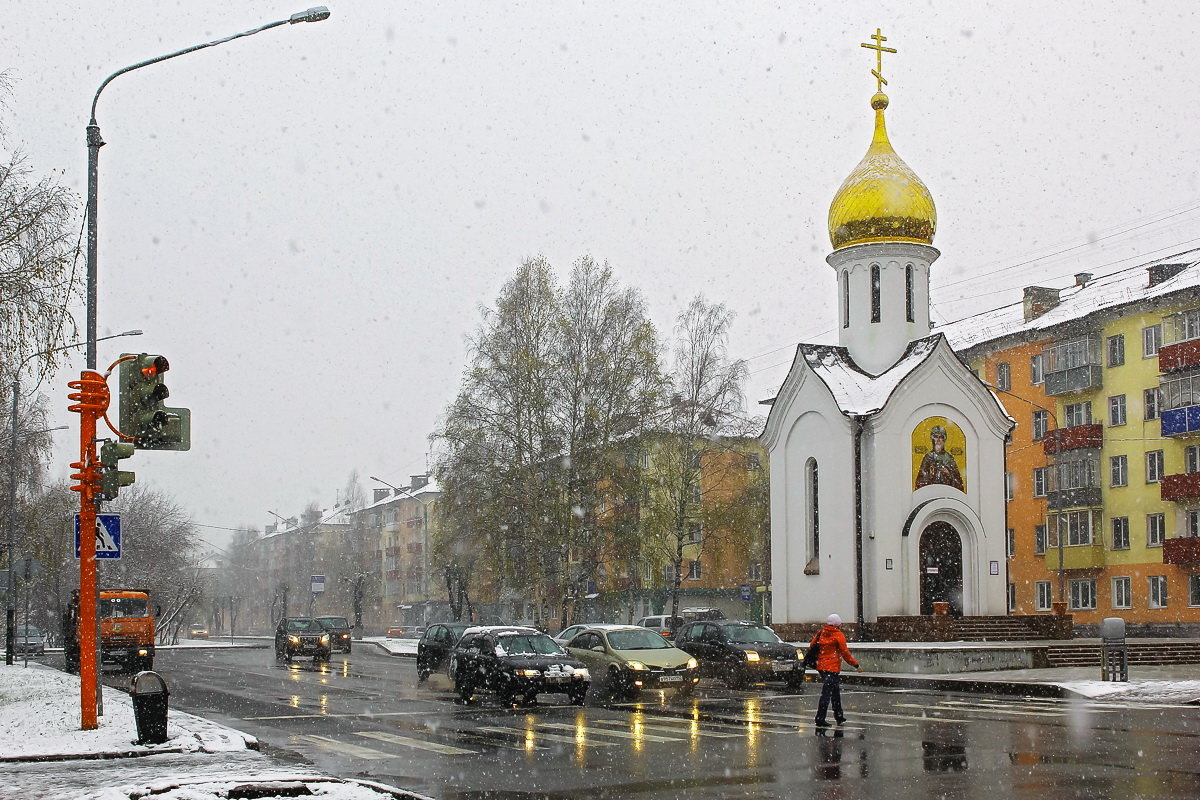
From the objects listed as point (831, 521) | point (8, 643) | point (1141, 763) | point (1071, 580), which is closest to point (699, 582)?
point (1071, 580)

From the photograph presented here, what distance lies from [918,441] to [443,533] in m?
17.0

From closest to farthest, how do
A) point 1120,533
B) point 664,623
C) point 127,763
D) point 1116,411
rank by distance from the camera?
point 127,763, point 664,623, point 1120,533, point 1116,411

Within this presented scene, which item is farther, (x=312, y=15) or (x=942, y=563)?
(x=942, y=563)

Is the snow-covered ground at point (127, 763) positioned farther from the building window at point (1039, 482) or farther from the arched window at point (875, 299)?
the building window at point (1039, 482)

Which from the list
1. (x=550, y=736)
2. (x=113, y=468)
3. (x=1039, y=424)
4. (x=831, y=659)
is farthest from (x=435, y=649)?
(x=1039, y=424)

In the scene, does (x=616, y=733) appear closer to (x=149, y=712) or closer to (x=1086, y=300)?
(x=149, y=712)

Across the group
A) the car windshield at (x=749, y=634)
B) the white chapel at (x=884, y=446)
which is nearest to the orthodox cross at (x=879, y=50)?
the white chapel at (x=884, y=446)

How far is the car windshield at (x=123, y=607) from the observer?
37000mm

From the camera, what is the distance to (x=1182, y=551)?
4678cm

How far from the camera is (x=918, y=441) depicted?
36.2 metres

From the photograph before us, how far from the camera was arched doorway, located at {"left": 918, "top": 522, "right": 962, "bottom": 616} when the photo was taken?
3628cm

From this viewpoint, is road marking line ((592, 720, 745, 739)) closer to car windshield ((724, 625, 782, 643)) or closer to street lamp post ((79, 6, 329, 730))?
street lamp post ((79, 6, 329, 730))

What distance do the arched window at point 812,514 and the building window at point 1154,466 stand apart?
63.3 ft

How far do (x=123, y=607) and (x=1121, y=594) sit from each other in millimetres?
36865
